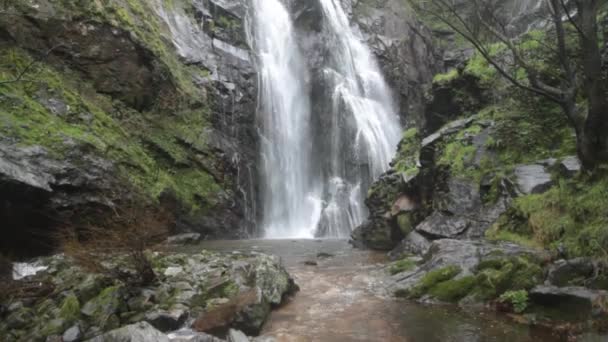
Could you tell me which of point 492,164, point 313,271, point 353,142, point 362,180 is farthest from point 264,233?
point 492,164

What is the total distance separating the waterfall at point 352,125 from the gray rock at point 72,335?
17127 millimetres

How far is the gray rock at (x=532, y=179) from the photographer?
9.27 m

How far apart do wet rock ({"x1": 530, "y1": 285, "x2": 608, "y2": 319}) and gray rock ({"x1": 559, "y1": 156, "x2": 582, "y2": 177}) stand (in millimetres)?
4054

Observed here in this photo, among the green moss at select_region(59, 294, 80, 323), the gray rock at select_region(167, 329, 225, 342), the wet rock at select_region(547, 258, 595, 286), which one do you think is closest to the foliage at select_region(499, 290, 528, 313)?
the wet rock at select_region(547, 258, 595, 286)

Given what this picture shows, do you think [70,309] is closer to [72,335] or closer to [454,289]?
[72,335]

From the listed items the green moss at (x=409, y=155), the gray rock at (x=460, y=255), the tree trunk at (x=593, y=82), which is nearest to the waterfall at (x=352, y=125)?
the green moss at (x=409, y=155)

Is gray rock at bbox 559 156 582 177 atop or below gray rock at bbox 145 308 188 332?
atop

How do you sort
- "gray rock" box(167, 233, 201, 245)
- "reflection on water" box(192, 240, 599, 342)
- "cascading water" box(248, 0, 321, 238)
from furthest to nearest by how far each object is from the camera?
"cascading water" box(248, 0, 321, 238), "gray rock" box(167, 233, 201, 245), "reflection on water" box(192, 240, 599, 342)

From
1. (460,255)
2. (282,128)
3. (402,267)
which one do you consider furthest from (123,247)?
(282,128)

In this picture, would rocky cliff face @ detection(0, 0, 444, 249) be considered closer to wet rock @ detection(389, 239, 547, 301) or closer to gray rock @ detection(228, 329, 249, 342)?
gray rock @ detection(228, 329, 249, 342)

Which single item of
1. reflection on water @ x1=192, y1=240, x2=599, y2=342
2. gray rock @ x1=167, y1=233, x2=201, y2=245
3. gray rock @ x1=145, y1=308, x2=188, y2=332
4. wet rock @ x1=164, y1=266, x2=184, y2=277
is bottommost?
reflection on water @ x1=192, y1=240, x2=599, y2=342

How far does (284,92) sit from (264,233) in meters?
10.6

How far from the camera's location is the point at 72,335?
217 inches

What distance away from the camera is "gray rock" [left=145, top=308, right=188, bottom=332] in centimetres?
580
